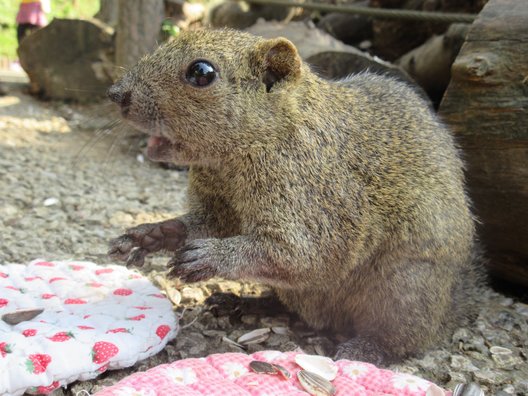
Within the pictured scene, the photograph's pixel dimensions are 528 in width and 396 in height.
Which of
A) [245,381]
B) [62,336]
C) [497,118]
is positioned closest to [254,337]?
[245,381]

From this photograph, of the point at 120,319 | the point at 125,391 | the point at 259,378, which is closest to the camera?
the point at 125,391

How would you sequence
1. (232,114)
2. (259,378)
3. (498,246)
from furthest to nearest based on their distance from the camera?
(498,246) → (232,114) → (259,378)

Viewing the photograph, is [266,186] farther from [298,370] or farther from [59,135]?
[59,135]

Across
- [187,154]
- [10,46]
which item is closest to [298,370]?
[187,154]

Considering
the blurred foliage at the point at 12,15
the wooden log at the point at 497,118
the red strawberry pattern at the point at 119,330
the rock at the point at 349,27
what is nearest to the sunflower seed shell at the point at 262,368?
the red strawberry pattern at the point at 119,330

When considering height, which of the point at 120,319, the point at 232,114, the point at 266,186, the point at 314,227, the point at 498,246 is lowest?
the point at 120,319

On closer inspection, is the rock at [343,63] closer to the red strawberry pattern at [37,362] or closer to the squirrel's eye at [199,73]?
the squirrel's eye at [199,73]
